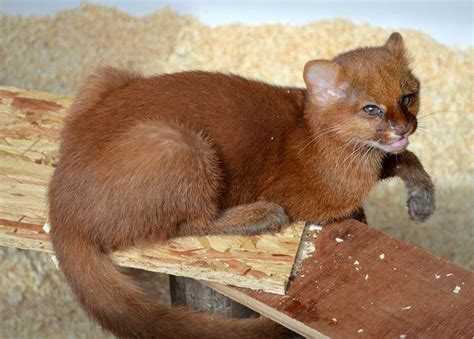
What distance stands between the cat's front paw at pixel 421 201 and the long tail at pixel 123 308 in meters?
0.74

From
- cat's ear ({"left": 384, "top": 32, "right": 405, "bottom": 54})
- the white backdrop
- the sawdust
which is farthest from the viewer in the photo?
the white backdrop

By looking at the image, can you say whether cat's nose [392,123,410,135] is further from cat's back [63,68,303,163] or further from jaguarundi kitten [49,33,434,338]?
cat's back [63,68,303,163]

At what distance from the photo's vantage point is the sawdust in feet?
14.2

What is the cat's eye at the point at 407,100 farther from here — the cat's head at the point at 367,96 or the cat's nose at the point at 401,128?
the cat's nose at the point at 401,128

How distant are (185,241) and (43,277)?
112 centimetres

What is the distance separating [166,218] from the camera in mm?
2834

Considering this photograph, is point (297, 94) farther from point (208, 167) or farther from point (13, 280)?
point (13, 280)

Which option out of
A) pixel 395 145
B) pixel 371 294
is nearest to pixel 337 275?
pixel 371 294

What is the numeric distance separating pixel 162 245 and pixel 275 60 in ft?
7.26

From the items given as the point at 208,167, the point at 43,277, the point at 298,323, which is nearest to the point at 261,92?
the point at 208,167

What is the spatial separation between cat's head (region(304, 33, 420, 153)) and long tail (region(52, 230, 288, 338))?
0.67m

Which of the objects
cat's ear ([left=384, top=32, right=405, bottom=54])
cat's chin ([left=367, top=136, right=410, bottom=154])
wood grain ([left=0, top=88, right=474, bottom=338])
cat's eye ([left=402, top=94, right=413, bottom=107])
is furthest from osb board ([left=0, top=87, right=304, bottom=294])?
cat's ear ([left=384, top=32, right=405, bottom=54])

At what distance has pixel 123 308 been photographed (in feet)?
9.05

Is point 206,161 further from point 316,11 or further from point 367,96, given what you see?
point 316,11
